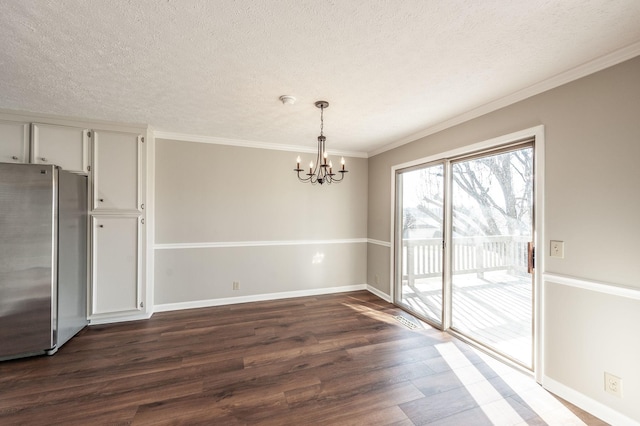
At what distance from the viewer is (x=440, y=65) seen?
196 cm

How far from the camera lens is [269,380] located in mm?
2199

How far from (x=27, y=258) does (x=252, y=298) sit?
2.53 m

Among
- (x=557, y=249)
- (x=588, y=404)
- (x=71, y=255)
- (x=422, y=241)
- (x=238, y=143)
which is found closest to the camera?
(x=588, y=404)

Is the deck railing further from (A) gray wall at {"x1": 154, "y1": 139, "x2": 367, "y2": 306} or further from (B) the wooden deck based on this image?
(A) gray wall at {"x1": 154, "y1": 139, "x2": 367, "y2": 306}

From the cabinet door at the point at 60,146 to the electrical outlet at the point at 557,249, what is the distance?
4.89 meters

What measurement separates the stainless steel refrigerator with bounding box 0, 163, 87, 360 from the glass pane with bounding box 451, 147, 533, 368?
4.29m

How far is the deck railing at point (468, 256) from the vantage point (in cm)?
247

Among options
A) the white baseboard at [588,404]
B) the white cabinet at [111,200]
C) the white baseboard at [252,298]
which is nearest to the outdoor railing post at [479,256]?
the white baseboard at [588,404]

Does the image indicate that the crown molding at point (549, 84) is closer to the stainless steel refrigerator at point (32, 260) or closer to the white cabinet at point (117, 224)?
the white cabinet at point (117, 224)

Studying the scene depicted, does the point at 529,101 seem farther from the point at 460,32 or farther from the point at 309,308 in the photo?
the point at 309,308

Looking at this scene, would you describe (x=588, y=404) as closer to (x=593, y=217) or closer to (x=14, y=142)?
(x=593, y=217)

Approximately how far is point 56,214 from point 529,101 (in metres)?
4.58

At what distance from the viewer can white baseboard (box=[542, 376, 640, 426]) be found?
1.74m

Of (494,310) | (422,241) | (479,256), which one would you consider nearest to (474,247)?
(479,256)
